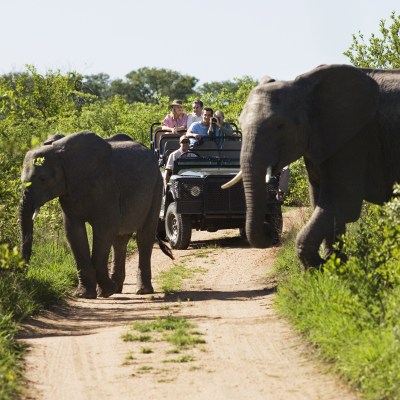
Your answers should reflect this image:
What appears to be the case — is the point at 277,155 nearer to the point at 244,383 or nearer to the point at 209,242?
the point at 244,383

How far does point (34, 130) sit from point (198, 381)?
52.7 feet

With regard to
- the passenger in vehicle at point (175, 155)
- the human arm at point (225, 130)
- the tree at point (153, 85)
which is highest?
the tree at point (153, 85)

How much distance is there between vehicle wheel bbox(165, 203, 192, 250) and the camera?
19.2 meters

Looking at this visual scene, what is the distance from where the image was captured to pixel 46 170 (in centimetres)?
1378

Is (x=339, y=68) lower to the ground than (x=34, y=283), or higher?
higher

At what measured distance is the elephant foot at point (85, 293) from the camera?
14.1 meters

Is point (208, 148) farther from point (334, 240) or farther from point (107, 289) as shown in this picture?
point (334, 240)

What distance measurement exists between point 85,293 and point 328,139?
3707mm

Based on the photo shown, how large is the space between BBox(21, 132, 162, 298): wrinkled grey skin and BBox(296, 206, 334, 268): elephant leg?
3075 mm

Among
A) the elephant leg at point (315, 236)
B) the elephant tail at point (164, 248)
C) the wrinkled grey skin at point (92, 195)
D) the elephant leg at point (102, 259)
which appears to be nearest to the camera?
the elephant leg at point (315, 236)

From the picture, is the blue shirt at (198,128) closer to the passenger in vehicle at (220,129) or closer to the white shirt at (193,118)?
the passenger in vehicle at (220,129)

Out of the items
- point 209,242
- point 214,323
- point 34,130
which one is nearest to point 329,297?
point 214,323

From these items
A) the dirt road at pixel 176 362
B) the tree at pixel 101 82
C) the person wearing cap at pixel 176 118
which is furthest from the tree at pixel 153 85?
the dirt road at pixel 176 362

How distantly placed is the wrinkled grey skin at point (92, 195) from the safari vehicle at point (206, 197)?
410 centimetres
